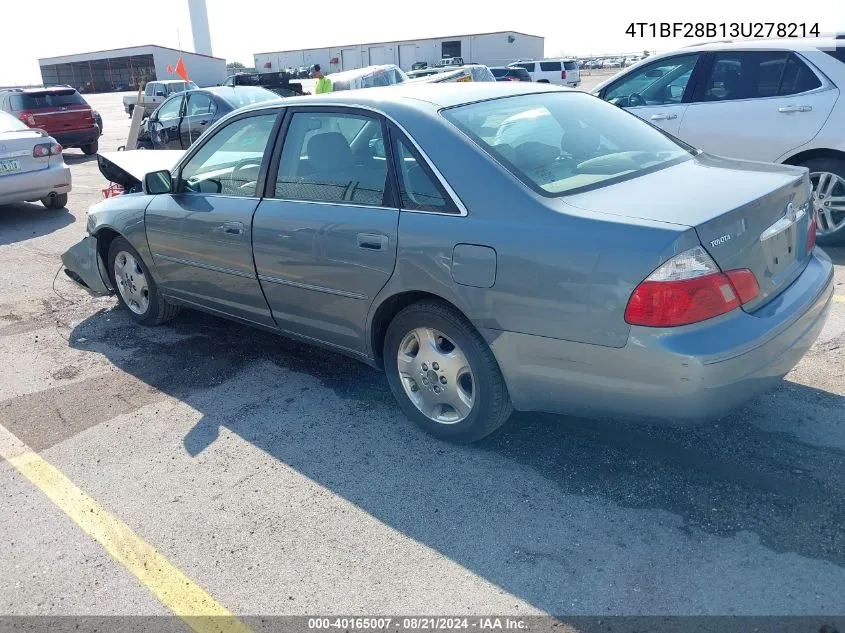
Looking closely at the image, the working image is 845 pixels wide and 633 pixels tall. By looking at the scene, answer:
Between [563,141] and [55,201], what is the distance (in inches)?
360

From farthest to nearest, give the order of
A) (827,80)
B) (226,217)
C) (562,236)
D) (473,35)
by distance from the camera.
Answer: (473,35), (827,80), (226,217), (562,236)

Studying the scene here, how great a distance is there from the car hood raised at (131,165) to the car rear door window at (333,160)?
213cm

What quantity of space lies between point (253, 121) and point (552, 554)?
294 centimetres

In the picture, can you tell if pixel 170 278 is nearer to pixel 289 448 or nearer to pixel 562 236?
pixel 289 448

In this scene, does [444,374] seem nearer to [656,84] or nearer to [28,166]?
[656,84]

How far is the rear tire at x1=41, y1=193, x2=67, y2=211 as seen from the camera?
10337 mm

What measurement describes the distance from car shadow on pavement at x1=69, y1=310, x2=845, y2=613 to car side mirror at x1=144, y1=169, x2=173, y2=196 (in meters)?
1.25

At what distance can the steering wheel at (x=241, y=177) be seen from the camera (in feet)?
13.7

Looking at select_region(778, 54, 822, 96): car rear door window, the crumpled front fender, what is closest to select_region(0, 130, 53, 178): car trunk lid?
the crumpled front fender

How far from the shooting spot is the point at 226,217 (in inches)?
166

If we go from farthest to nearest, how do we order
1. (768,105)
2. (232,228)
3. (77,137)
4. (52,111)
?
(77,137) < (52,111) < (768,105) < (232,228)

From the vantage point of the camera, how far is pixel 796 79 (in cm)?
619

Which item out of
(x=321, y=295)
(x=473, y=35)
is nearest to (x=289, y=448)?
(x=321, y=295)

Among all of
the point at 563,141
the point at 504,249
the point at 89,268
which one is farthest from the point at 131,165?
the point at 504,249
